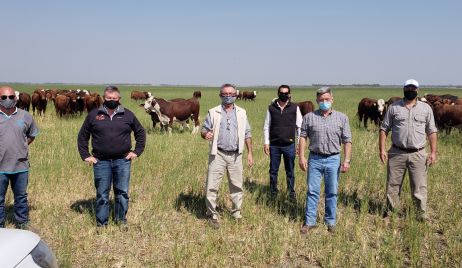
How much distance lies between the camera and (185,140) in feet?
45.4

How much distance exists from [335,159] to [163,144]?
25.8 ft

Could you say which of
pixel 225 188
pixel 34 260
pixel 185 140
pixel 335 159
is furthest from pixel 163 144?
pixel 34 260

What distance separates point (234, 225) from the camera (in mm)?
5723

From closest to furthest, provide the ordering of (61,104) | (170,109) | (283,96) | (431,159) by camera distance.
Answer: (431,159) < (283,96) < (170,109) < (61,104)

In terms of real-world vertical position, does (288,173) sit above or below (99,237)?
above

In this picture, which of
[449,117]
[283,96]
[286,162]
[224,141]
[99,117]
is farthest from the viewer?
[449,117]

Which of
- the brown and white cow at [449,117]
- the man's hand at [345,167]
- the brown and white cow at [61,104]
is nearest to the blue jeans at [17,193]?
the man's hand at [345,167]

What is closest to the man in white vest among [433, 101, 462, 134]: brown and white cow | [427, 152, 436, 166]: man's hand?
[427, 152, 436, 166]: man's hand

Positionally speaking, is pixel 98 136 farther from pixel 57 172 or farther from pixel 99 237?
pixel 57 172

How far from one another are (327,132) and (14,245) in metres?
4.15

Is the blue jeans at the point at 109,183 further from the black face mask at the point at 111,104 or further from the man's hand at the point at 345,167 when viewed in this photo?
the man's hand at the point at 345,167

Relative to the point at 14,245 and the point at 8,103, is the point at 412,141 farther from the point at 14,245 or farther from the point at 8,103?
the point at 8,103

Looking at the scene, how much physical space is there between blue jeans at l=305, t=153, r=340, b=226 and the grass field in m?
0.24

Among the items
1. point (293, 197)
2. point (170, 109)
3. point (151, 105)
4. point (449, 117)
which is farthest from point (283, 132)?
point (449, 117)
